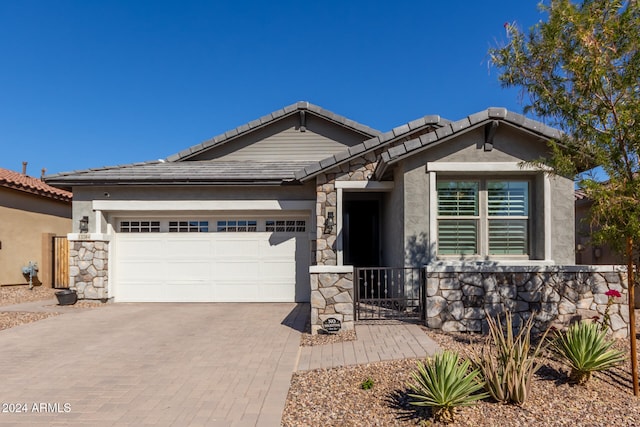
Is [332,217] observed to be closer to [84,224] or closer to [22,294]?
[84,224]

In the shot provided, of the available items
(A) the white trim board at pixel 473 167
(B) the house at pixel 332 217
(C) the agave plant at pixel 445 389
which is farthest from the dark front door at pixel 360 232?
(C) the agave plant at pixel 445 389

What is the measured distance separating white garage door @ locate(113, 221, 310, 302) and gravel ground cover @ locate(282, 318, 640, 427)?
577 centimetres

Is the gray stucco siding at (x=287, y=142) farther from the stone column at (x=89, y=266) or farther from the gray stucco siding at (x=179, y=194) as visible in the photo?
the stone column at (x=89, y=266)

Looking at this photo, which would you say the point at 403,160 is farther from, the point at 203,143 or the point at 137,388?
the point at 203,143

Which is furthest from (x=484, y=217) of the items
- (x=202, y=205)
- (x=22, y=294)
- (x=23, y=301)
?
(x=22, y=294)

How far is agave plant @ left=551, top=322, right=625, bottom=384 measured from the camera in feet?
15.4

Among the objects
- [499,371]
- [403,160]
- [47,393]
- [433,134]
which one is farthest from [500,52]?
[47,393]

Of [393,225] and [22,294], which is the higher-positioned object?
[393,225]

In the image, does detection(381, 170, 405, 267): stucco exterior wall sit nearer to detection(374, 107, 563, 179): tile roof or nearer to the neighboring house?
detection(374, 107, 563, 179): tile roof

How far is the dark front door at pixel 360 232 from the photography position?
1251 centimetres

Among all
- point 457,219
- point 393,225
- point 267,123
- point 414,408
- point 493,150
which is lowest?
point 414,408

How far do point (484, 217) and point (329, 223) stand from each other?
3.63m

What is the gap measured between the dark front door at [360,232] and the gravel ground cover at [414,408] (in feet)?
24.1

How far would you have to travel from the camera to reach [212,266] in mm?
11070
